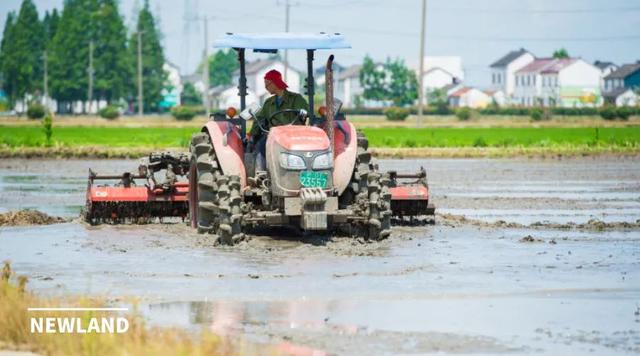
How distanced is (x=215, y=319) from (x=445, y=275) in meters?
3.79

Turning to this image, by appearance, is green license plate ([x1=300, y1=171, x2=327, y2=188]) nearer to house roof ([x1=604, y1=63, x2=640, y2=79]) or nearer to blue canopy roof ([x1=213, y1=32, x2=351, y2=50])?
blue canopy roof ([x1=213, y1=32, x2=351, y2=50])

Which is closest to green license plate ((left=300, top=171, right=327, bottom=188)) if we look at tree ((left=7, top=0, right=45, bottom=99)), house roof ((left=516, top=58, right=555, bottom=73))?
tree ((left=7, top=0, right=45, bottom=99))

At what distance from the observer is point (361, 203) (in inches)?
734

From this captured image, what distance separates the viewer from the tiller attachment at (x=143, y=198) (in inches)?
846

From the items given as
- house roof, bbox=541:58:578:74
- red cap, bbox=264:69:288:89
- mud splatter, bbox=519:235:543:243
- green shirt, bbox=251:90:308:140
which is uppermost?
red cap, bbox=264:69:288:89

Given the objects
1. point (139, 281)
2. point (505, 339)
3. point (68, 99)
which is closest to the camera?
point (505, 339)

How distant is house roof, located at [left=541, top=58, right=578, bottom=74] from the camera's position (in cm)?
17825

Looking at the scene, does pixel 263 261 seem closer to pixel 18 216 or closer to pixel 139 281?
pixel 139 281

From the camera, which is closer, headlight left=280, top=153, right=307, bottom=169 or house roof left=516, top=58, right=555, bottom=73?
headlight left=280, top=153, right=307, bottom=169

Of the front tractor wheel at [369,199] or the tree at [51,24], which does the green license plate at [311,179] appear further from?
the tree at [51,24]

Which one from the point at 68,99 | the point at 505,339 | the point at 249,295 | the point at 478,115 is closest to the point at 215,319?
the point at 249,295

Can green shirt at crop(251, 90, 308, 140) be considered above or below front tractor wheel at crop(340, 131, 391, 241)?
above

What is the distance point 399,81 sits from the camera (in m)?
180

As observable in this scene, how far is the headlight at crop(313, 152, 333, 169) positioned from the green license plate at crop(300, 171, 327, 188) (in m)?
0.09
